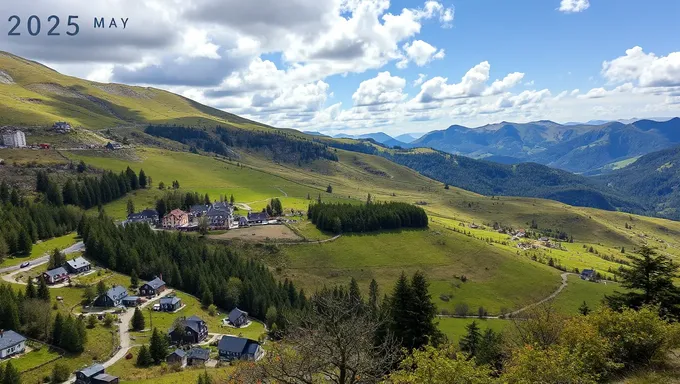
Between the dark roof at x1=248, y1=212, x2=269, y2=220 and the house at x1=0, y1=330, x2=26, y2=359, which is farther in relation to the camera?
the dark roof at x1=248, y1=212, x2=269, y2=220

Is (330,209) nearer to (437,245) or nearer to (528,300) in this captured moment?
(437,245)

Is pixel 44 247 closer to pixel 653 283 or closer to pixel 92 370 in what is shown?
pixel 92 370

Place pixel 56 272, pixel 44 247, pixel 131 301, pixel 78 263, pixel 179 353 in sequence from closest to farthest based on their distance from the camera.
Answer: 1. pixel 179 353
2. pixel 56 272
3. pixel 131 301
4. pixel 78 263
5. pixel 44 247

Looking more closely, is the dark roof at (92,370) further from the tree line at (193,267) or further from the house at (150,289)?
the tree line at (193,267)

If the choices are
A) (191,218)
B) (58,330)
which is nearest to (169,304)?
(58,330)

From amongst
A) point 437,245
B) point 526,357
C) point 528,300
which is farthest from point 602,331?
point 437,245

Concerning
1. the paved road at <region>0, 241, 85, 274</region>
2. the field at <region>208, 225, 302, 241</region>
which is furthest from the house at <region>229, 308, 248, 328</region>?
the field at <region>208, 225, 302, 241</region>

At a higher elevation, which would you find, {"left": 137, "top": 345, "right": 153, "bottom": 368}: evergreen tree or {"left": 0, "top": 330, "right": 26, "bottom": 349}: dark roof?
{"left": 0, "top": 330, "right": 26, "bottom": 349}: dark roof

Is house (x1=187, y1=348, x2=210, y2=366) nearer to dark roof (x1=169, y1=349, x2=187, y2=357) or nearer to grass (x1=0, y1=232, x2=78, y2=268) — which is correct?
dark roof (x1=169, y1=349, x2=187, y2=357)
